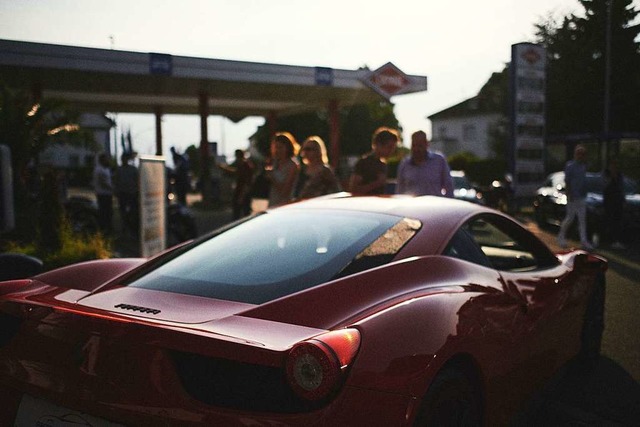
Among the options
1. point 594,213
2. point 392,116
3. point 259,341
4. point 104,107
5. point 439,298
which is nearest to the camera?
point 259,341

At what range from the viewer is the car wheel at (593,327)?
4.39 metres

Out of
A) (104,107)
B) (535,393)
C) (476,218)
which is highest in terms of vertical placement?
(104,107)

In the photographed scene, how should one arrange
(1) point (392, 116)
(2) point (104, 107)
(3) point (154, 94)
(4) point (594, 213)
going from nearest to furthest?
(4) point (594, 213) → (3) point (154, 94) → (2) point (104, 107) → (1) point (392, 116)

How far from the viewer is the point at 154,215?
744 cm

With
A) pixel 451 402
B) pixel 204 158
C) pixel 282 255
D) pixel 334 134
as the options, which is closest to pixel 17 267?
pixel 282 255

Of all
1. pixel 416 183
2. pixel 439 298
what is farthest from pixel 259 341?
pixel 416 183

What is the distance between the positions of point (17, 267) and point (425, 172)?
3.92m

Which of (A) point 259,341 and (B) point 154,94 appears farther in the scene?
(B) point 154,94

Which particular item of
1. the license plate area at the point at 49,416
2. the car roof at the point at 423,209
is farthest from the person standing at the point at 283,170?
the license plate area at the point at 49,416

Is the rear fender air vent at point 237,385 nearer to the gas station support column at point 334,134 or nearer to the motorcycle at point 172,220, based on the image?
the motorcycle at point 172,220

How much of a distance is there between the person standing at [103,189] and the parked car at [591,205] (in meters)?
9.46

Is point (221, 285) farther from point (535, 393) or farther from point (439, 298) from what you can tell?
point (535, 393)

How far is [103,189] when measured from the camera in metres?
14.1

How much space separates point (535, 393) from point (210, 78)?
1907 centimetres
